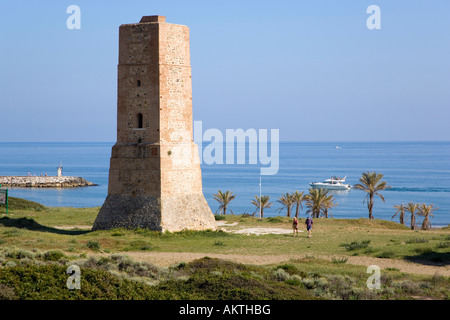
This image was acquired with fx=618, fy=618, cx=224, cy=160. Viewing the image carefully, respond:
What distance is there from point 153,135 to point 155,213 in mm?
3556

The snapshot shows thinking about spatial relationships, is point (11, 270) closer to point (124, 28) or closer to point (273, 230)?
point (124, 28)

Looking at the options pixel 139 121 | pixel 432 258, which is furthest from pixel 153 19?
pixel 432 258

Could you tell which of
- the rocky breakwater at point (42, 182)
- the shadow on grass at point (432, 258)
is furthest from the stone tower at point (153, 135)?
the rocky breakwater at point (42, 182)

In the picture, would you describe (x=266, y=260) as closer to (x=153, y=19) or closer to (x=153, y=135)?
(x=153, y=135)

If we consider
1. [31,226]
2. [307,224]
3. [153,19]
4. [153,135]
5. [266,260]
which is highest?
[153,19]

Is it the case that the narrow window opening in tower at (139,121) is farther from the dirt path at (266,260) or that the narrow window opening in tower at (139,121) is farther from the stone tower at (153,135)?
the dirt path at (266,260)

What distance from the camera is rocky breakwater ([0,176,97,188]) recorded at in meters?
107

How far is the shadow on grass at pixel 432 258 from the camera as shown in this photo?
2194 cm

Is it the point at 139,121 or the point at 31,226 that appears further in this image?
the point at 31,226

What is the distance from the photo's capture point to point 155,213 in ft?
91.5

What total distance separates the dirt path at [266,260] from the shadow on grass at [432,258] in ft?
1.77

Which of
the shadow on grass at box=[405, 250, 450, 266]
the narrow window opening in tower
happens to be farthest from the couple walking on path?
the narrow window opening in tower

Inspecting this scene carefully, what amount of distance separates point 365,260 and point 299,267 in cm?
355
